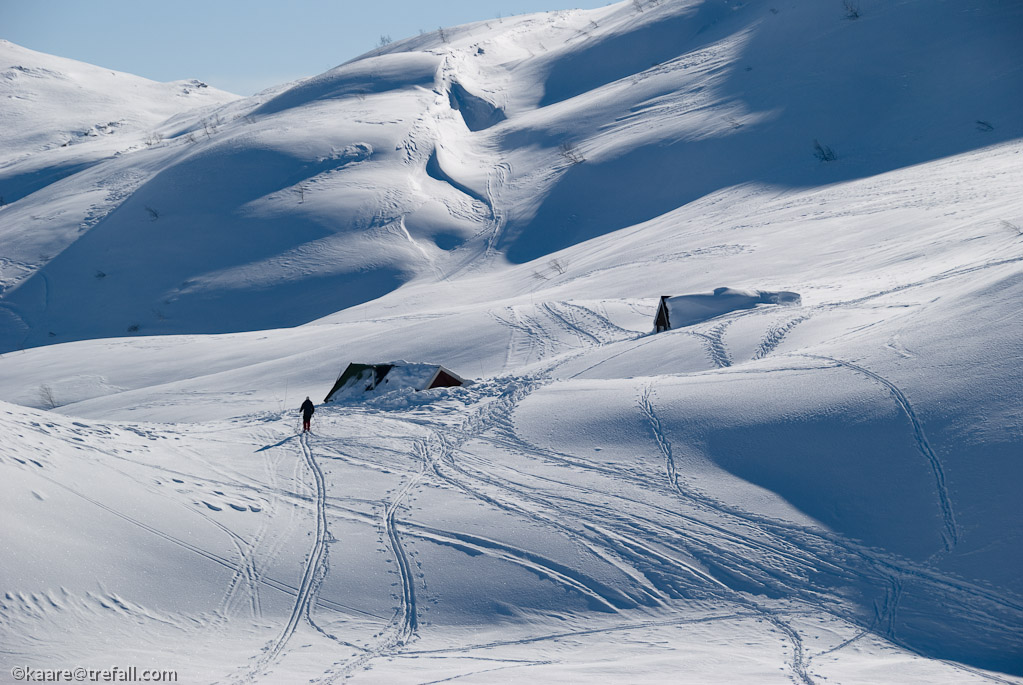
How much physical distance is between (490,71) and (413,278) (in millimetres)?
22930

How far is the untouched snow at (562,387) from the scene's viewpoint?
10383mm

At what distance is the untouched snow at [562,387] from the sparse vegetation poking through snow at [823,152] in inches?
4.6

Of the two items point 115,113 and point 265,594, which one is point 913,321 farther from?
point 115,113

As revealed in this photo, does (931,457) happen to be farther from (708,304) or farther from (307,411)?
(307,411)

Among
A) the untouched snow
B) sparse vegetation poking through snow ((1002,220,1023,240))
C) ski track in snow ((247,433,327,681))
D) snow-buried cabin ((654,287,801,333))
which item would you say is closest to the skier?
the untouched snow

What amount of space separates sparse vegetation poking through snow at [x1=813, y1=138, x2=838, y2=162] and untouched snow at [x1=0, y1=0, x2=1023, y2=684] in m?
0.12

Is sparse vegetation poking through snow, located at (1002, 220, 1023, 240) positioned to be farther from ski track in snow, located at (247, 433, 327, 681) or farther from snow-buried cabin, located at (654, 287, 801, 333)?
ski track in snow, located at (247, 433, 327, 681)

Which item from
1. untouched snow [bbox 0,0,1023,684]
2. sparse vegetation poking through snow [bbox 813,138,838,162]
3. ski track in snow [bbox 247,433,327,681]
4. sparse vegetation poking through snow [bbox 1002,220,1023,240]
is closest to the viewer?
ski track in snow [bbox 247,433,327,681]

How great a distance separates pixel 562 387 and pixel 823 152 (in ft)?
70.6

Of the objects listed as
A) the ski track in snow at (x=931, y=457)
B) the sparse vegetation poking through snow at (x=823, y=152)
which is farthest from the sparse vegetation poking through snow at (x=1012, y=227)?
the sparse vegetation poking through snow at (x=823, y=152)

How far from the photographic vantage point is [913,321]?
16.2 m

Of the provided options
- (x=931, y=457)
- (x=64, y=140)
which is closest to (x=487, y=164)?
(x=931, y=457)

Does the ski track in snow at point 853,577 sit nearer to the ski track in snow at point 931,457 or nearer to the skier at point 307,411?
the ski track in snow at point 931,457

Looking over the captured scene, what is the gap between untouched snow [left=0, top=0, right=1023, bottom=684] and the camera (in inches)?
409
